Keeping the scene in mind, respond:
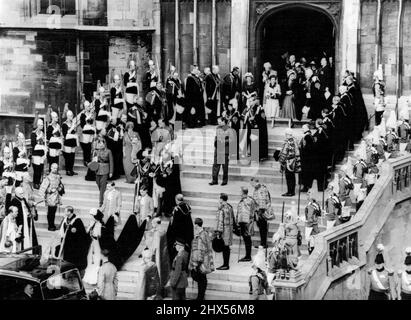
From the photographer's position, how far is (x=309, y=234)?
22438 mm

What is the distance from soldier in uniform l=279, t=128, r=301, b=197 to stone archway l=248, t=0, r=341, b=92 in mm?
5924

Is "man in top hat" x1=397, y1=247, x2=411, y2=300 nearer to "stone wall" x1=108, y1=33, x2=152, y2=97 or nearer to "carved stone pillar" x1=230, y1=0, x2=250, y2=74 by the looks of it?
"carved stone pillar" x1=230, y1=0, x2=250, y2=74

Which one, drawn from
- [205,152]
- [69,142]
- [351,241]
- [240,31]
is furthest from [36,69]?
[351,241]

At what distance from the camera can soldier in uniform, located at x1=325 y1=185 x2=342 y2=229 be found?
75.0 ft

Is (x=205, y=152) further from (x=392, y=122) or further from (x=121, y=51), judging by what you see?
(x=121, y=51)

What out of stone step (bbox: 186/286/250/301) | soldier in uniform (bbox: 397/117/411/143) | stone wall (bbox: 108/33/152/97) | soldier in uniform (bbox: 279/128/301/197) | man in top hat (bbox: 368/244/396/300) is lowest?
stone step (bbox: 186/286/250/301)

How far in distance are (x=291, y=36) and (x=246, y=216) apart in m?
10.8

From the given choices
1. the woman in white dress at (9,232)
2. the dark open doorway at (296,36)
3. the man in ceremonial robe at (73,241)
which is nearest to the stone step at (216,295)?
the man in ceremonial robe at (73,241)

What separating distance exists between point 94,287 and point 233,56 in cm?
1075

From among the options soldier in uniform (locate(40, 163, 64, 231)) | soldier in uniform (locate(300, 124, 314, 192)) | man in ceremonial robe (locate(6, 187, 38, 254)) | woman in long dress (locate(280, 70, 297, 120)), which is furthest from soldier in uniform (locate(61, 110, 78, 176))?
soldier in uniform (locate(300, 124, 314, 192))

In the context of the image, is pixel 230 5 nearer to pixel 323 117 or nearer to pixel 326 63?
pixel 326 63

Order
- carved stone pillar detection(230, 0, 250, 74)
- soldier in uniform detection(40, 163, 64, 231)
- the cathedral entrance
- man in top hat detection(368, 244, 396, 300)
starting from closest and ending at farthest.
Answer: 1. man in top hat detection(368, 244, 396, 300)
2. soldier in uniform detection(40, 163, 64, 231)
3. carved stone pillar detection(230, 0, 250, 74)
4. the cathedral entrance

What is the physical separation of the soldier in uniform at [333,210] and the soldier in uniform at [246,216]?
1.54m

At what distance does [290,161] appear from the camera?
81.7 feet
